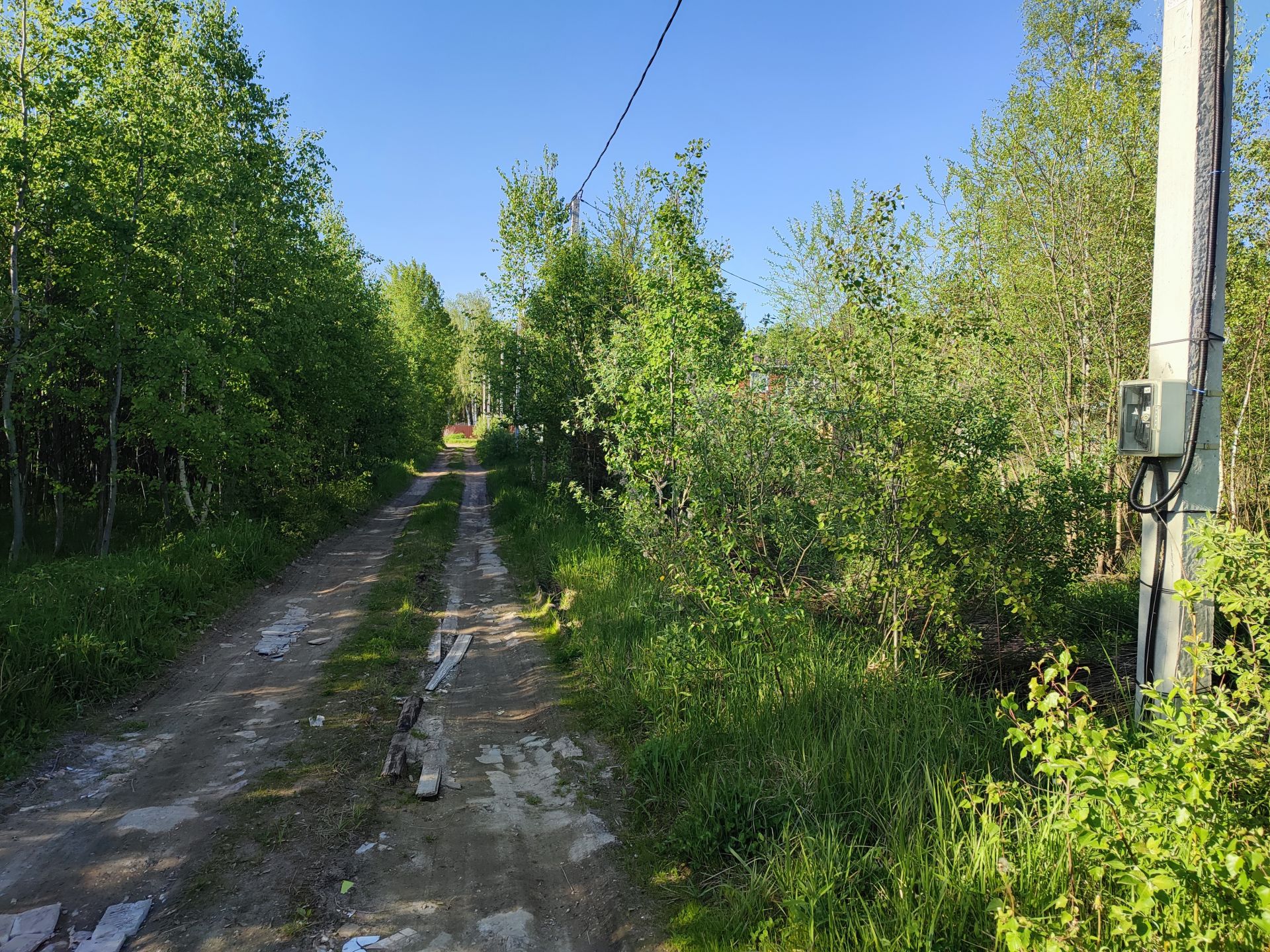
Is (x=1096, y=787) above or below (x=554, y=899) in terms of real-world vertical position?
above

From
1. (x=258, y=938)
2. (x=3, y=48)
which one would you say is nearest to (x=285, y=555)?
(x=3, y=48)

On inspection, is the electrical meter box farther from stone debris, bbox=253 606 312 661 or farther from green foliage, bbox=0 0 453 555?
green foliage, bbox=0 0 453 555

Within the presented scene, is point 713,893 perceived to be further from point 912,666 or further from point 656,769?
point 912,666

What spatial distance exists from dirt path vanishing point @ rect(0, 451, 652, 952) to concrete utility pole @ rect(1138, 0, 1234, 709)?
315 centimetres

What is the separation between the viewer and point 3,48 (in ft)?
29.9

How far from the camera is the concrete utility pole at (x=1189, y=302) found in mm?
3502

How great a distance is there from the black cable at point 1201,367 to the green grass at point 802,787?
1054 millimetres

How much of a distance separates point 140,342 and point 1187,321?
39.6 feet

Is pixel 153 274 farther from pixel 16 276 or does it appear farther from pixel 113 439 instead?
pixel 113 439

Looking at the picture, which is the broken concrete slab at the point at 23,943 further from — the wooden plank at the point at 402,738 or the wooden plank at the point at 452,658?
the wooden plank at the point at 452,658

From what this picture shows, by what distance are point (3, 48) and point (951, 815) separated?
1373 centimetres

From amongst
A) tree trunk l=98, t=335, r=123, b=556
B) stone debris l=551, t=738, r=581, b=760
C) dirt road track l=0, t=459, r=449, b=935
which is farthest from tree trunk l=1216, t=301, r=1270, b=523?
tree trunk l=98, t=335, r=123, b=556

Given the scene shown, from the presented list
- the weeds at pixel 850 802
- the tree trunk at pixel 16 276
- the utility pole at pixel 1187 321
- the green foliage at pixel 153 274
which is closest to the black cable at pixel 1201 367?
the utility pole at pixel 1187 321

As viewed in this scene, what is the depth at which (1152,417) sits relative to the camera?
3.58 m
